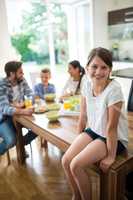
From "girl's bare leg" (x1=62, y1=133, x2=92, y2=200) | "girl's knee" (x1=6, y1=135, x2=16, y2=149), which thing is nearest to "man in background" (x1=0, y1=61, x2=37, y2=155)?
"girl's knee" (x1=6, y1=135, x2=16, y2=149)

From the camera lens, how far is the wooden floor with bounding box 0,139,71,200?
2002 mm

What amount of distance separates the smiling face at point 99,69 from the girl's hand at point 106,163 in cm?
51

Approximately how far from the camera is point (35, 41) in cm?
469

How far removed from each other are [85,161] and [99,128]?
0.24 metres

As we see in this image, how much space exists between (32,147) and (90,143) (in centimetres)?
162

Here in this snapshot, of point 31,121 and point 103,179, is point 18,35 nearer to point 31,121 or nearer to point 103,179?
point 31,121

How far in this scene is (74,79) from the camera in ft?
9.27

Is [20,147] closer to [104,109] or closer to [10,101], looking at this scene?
[10,101]

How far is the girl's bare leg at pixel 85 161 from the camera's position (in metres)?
1.36

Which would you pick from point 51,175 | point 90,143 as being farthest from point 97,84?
point 51,175

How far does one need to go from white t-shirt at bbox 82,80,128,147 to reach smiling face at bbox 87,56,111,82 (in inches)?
2.6

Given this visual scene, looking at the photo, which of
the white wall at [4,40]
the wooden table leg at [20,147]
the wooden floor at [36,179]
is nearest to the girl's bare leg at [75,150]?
the wooden floor at [36,179]

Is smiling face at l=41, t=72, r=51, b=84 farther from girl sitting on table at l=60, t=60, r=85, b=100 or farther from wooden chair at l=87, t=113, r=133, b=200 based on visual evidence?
wooden chair at l=87, t=113, r=133, b=200

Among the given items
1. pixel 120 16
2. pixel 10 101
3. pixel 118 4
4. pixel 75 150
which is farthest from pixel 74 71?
pixel 118 4
